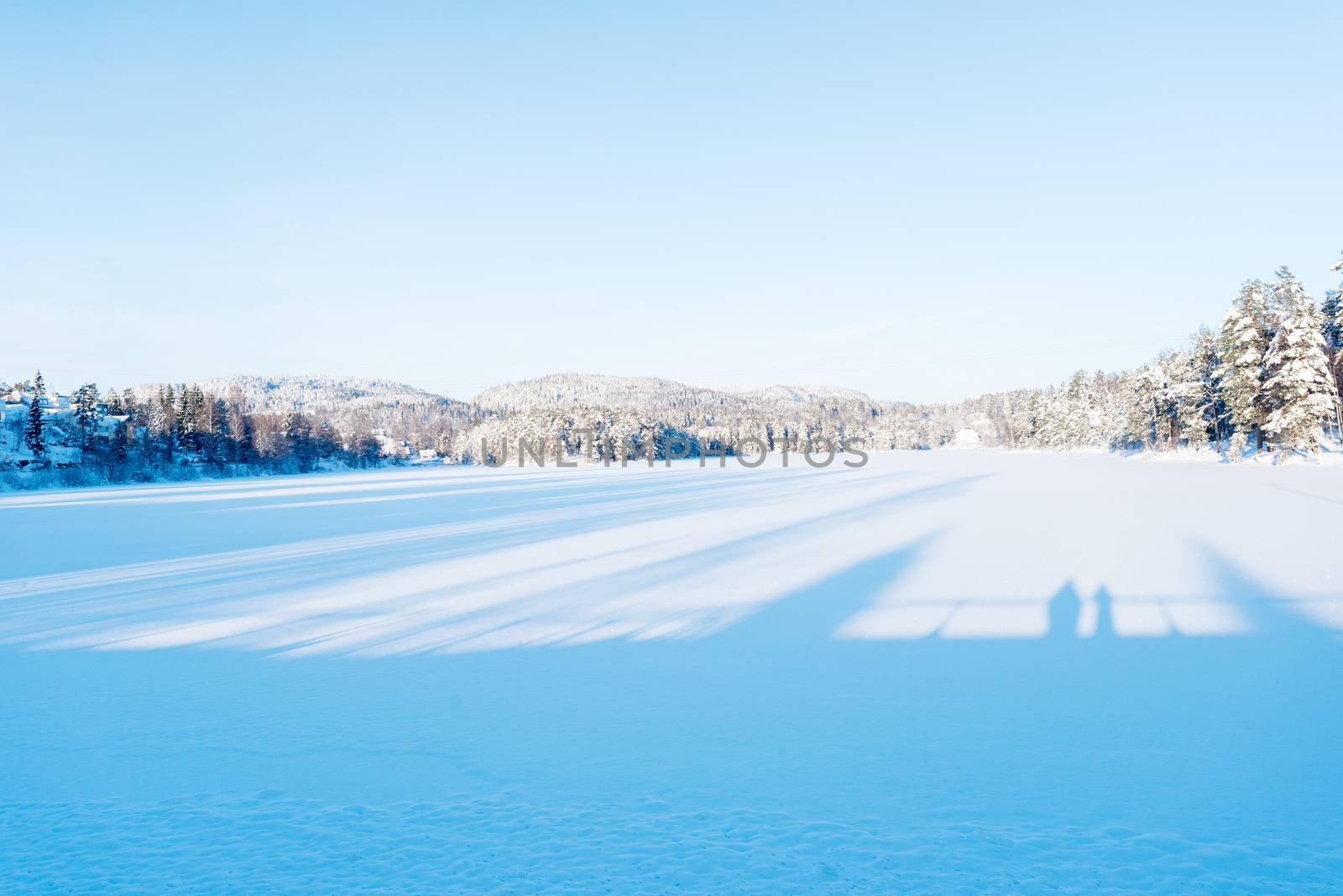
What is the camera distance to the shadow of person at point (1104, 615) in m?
7.23

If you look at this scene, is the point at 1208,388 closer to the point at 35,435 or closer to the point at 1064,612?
the point at 1064,612

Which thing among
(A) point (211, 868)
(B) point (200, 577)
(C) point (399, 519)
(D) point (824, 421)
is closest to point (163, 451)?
(C) point (399, 519)

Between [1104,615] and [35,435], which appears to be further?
[35,435]

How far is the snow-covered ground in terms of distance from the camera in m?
3.38

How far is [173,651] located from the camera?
22.9 ft

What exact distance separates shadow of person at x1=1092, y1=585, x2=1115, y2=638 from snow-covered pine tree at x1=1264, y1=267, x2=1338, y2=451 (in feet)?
114

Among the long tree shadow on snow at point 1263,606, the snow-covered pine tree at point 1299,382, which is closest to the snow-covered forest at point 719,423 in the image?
the snow-covered pine tree at point 1299,382

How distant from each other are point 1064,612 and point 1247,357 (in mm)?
39217

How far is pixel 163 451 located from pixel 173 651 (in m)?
72.5

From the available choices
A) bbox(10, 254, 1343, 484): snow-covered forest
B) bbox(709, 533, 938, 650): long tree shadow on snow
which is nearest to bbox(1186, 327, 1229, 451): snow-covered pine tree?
bbox(10, 254, 1343, 484): snow-covered forest

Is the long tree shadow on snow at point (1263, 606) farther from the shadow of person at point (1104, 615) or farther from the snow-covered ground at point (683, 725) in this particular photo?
the shadow of person at point (1104, 615)

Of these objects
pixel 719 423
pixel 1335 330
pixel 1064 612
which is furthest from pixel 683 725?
pixel 719 423

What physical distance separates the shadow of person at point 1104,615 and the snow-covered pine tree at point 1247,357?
37.0 metres

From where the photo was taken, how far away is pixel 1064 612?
8.09 m
